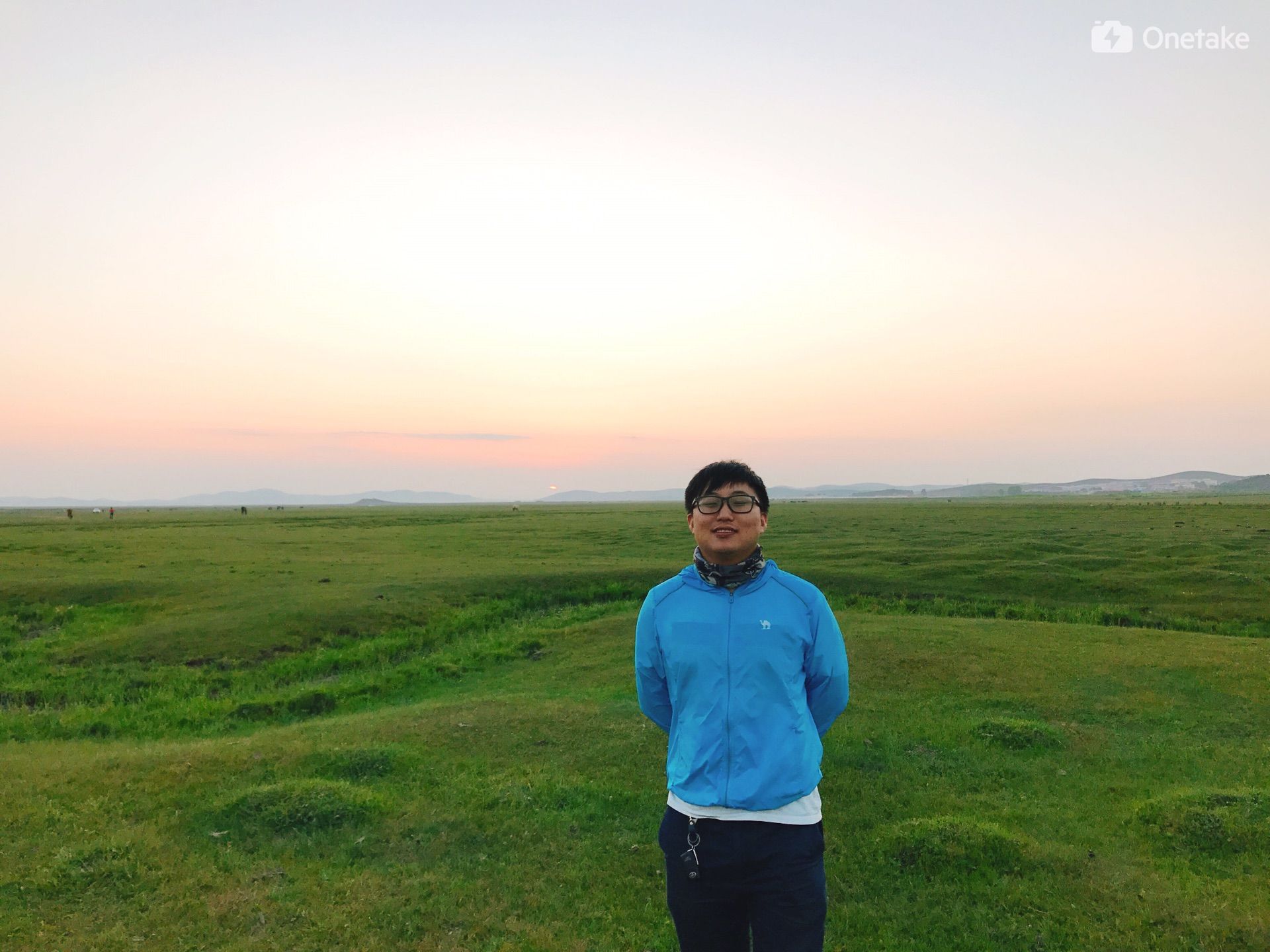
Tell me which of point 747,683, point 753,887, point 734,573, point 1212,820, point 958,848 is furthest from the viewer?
point 1212,820

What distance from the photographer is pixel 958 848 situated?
9688mm

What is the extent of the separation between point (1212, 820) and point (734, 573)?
9843 mm

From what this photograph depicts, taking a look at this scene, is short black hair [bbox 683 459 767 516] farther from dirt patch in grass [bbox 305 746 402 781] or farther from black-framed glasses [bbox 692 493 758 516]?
dirt patch in grass [bbox 305 746 402 781]

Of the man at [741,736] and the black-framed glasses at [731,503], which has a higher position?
the black-framed glasses at [731,503]

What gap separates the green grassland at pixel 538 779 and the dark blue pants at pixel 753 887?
413cm

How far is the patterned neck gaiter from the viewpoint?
16.4 ft

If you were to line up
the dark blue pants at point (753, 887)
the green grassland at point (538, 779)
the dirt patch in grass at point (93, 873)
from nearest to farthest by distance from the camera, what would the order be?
the dark blue pants at point (753, 887)
the green grassland at point (538, 779)
the dirt patch in grass at point (93, 873)

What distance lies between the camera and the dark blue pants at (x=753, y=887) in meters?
4.66

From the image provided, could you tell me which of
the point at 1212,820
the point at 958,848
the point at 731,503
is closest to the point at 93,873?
the point at 731,503

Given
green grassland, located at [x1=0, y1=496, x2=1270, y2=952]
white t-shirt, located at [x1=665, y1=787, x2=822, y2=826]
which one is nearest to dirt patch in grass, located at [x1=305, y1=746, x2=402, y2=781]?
green grassland, located at [x1=0, y1=496, x2=1270, y2=952]

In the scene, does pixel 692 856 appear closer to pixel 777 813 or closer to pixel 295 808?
pixel 777 813

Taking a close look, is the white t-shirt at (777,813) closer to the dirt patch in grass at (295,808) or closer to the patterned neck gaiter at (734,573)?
the patterned neck gaiter at (734,573)

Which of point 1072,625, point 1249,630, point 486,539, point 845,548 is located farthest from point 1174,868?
point 486,539

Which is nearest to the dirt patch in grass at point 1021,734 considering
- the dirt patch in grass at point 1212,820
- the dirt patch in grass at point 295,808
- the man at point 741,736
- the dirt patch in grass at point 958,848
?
→ the dirt patch in grass at point 1212,820
